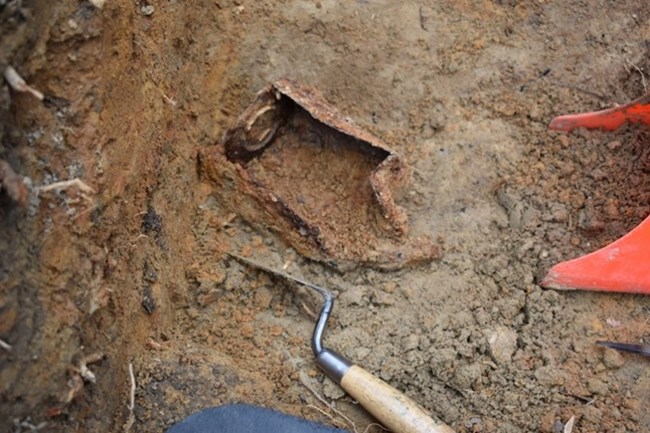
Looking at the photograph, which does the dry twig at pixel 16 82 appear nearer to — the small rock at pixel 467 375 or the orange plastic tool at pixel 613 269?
the small rock at pixel 467 375

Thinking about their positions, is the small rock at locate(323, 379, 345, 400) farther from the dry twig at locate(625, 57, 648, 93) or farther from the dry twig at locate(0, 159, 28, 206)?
the dry twig at locate(625, 57, 648, 93)

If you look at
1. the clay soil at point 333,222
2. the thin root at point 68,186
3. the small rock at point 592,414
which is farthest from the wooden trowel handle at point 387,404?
the thin root at point 68,186

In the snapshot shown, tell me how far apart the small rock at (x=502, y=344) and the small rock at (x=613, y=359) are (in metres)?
0.28

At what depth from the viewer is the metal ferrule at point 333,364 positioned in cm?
234

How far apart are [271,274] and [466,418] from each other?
32.8 inches

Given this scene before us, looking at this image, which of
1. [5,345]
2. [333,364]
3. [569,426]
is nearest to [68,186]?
[5,345]

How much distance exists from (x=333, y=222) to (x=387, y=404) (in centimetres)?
74

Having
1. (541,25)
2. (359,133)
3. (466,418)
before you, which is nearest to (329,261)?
(359,133)

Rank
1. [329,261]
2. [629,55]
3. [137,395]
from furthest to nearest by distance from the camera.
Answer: [629,55] → [329,261] → [137,395]

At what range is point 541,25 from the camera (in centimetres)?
293

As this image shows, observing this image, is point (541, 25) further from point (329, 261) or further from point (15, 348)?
point (15, 348)

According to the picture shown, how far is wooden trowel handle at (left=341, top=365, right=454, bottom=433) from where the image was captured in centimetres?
218

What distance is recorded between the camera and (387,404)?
222cm

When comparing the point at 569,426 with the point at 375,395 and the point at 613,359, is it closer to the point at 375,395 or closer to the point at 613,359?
the point at 613,359
